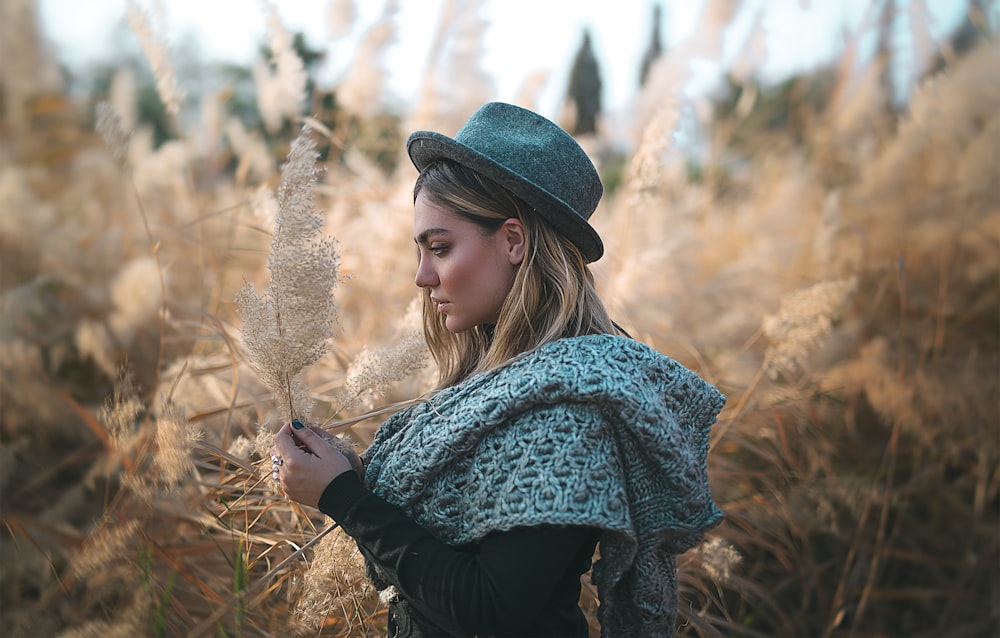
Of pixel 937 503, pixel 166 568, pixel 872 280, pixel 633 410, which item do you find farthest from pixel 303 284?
pixel 872 280

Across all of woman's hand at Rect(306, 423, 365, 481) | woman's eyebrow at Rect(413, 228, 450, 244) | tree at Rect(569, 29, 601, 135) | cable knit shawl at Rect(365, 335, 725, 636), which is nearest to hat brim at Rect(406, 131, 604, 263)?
woman's eyebrow at Rect(413, 228, 450, 244)

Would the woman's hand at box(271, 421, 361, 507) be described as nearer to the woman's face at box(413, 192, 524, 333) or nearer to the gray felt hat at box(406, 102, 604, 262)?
the woman's face at box(413, 192, 524, 333)

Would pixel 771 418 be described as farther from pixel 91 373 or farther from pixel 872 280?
pixel 91 373

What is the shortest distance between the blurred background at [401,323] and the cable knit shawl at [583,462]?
19cm

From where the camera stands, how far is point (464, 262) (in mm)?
1306

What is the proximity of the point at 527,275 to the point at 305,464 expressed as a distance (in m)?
0.47

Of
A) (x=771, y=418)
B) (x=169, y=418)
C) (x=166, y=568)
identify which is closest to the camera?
(x=169, y=418)

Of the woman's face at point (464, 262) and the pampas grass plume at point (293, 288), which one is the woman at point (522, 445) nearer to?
the woman's face at point (464, 262)

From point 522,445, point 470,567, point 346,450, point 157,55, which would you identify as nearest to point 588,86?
point 157,55

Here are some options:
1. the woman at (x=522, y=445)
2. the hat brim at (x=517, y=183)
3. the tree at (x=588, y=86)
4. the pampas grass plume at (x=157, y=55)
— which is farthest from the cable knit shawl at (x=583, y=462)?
the tree at (x=588, y=86)

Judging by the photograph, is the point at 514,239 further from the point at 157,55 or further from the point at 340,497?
the point at 157,55

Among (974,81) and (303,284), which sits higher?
(974,81)

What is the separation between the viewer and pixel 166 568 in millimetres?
1585

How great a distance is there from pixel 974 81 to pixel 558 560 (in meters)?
3.24
